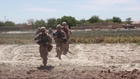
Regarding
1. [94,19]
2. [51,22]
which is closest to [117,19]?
[94,19]

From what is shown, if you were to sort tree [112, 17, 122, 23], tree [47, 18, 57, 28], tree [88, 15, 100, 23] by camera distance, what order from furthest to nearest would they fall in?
tree [112, 17, 122, 23] → tree [88, 15, 100, 23] → tree [47, 18, 57, 28]

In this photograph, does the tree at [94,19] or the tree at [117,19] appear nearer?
the tree at [94,19]

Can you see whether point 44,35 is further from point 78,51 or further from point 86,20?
point 86,20

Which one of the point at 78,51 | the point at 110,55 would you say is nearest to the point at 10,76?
the point at 110,55

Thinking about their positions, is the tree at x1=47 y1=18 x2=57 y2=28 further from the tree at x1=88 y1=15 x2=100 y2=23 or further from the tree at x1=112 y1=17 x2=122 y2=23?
the tree at x1=112 y1=17 x2=122 y2=23

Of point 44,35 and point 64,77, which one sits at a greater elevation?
point 44,35

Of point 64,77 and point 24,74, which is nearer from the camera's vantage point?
point 64,77

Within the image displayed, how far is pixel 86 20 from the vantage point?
131 meters

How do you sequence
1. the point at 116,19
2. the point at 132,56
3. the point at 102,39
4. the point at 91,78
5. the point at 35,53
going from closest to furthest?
1. the point at 91,78
2. the point at 132,56
3. the point at 35,53
4. the point at 102,39
5. the point at 116,19

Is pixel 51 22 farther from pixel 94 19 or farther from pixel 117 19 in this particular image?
pixel 117 19

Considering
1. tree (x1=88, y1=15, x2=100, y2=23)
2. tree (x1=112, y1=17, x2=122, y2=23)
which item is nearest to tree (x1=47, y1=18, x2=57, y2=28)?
tree (x1=88, y1=15, x2=100, y2=23)

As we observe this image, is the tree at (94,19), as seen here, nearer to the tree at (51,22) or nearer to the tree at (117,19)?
the tree at (117,19)

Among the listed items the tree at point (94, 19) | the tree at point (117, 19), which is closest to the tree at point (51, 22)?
the tree at point (94, 19)

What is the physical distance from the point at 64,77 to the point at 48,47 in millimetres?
3617
